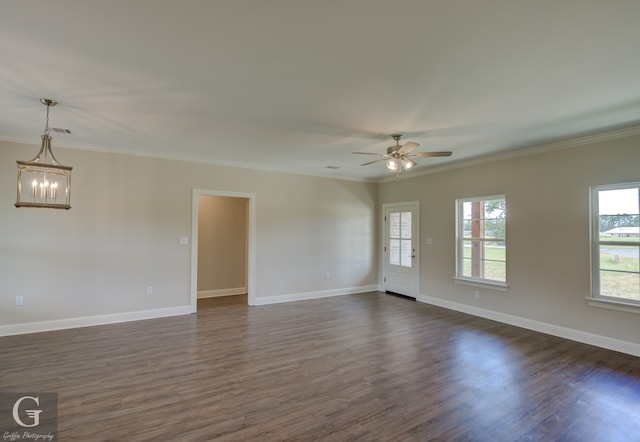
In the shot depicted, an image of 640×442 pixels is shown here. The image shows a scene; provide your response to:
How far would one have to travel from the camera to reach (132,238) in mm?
4941

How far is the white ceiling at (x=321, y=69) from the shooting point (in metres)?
1.83

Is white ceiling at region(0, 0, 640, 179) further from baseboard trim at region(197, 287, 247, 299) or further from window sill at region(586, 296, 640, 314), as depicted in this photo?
baseboard trim at region(197, 287, 247, 299)

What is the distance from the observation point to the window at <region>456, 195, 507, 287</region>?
510 centimetres

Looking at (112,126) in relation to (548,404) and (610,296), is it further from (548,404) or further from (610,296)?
(610,296)

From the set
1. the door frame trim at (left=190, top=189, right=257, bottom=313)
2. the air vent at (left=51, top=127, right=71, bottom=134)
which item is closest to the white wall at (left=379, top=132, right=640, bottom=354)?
the door frame trim at (left=190, top=189, right=257, bottom=313)

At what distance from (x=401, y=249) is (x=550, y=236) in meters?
2.95

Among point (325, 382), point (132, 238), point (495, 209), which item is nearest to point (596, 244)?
point (495, 209)

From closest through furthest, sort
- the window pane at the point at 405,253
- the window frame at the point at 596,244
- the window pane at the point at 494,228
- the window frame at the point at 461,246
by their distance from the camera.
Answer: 1. the window frame at the point at 596,244
2. the window pane at the point at 494,228
3. the window frame at the point at 461,246
4. the window pane at the point at 405,253

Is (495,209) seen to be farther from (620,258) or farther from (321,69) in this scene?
(321,69)

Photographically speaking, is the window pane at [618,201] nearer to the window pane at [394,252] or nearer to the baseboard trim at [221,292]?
the window pane at [394,252]

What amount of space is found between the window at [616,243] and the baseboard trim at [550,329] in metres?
0.51

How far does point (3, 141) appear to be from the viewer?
4211 mm

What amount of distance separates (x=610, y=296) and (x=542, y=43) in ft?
11.6

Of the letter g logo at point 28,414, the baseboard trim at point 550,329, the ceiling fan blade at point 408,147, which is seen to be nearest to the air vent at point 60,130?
the letter g logo at point 28,414
